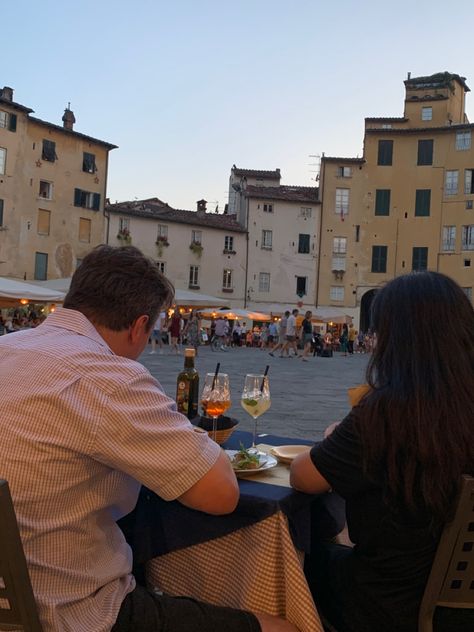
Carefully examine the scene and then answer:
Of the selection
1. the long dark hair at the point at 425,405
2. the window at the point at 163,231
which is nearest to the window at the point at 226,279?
the window at the point at 163,231

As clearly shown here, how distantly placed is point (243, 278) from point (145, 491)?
141 ft

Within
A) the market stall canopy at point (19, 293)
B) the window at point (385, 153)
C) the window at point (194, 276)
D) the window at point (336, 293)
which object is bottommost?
the market stall canopy at point (19, 293)

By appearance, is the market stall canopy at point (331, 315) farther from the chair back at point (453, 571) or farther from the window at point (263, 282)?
the chair back at point (453, 571)

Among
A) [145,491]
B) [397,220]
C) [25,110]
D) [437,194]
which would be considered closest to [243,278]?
[397,220]

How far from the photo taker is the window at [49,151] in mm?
36719

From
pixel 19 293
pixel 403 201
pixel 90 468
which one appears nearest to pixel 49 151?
pixel 403 201

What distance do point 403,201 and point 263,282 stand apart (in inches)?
444

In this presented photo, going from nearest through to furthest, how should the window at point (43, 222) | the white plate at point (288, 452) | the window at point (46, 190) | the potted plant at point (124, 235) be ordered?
1. the white plate at point (288, 452)
2. the window at point (43, 222)
3. the window at point (46, 190)
4. the potted plant at point (124, 235)

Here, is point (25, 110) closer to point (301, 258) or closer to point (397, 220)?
point (301, 258)

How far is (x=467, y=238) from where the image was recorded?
138 feet

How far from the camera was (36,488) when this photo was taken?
4.87 ft

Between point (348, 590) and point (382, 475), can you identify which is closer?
point (382, 475)

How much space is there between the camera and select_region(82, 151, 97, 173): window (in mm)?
38812

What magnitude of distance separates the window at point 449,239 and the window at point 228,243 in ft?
47.7
